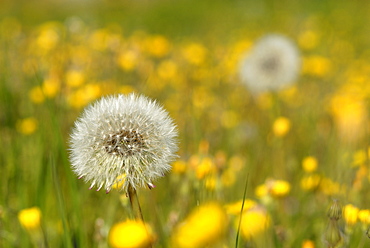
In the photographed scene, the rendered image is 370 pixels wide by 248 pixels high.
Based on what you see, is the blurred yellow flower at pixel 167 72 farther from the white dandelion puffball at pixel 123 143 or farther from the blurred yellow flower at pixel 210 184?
the white dandelion puffball at pixel 123 143

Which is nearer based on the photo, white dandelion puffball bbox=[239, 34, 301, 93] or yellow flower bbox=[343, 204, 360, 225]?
Answer: yellow flower bbox=[343, 204, 360, 225]

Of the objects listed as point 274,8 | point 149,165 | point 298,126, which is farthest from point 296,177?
point 274,8

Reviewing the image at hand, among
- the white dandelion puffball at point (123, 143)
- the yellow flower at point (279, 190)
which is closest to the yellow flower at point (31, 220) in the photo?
the white dandelion puffball at point (123, 143)

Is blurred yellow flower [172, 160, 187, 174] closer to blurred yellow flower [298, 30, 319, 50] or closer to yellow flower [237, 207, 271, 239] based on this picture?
yellow flower [237, 207, 271, 239]

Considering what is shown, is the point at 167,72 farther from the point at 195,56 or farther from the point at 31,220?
the point at 31,220

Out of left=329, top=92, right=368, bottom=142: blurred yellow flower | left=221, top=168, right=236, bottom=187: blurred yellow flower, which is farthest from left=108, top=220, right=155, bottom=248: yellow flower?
left=329, top=92, right=368, bottom=142: blurred yellow flower

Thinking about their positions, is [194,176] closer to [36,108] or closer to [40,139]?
[40,139]
